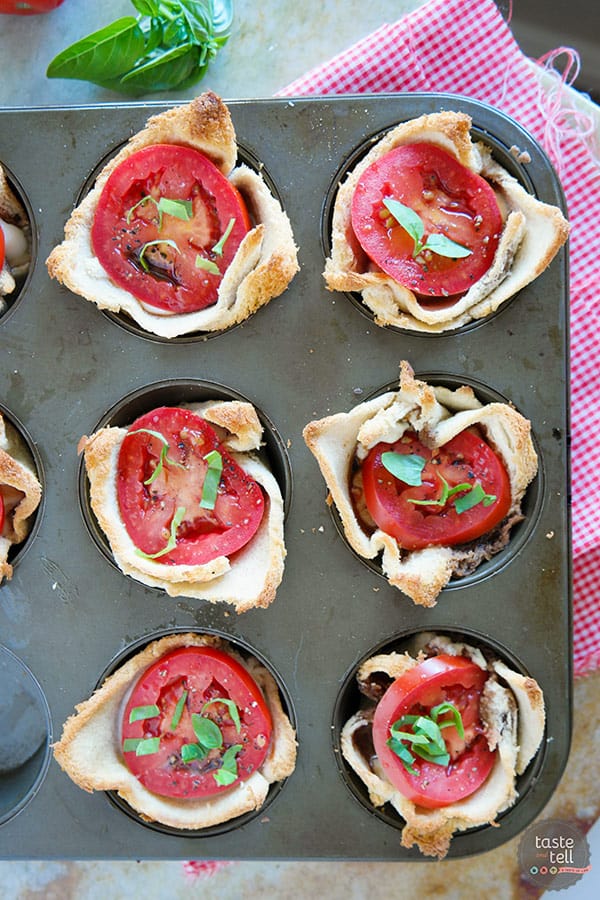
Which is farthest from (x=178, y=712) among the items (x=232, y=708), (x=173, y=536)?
(x=173, y=536)

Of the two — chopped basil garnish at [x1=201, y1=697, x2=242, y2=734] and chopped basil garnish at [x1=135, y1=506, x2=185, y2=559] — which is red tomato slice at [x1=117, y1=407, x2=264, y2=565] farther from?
chopped basil garnish at [x1=201, y1=697, x2=242, y2=734]

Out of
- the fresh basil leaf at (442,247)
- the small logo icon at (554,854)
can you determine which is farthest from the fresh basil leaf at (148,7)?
the small logo icon at (554,854)

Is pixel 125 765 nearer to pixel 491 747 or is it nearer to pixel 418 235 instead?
pixel 491 747

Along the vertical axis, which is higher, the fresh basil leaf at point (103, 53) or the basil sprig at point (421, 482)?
the fresh basil leaf at point (103, 53)

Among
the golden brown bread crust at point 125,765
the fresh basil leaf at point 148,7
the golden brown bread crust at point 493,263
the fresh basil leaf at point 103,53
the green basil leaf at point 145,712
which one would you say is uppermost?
the fresh basil leaf at point 148,7

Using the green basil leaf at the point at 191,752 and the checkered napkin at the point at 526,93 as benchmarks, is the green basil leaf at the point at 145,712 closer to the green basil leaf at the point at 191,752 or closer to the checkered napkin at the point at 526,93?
the green basil leaf at the point at 191,752

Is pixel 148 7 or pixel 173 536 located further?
pixel 148 7
